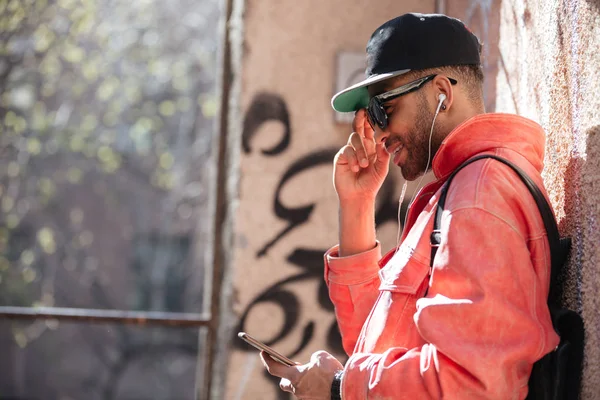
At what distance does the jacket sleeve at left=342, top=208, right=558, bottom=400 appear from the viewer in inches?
58.9

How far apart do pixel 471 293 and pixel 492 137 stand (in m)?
0.41

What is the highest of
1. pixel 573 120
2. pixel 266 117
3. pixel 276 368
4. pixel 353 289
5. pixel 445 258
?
pixel 266 117

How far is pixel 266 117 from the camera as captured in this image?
12.7 ft

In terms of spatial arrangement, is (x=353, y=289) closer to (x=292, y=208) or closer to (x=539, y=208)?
(x=539, y=208)

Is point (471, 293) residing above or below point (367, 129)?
below

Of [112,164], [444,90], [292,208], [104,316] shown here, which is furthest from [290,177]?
[112,164]

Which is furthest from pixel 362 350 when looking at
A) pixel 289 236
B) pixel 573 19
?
pixel 289 236

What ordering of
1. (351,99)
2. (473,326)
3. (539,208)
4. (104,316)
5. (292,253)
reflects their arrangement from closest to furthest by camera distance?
(473,326) → (539,208) → (351,99) → (292,253) → (104,316)

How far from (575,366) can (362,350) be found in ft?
1.47

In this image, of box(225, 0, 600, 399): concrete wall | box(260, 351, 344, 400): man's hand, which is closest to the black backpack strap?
box(260, 351, 344, 400): man's hand

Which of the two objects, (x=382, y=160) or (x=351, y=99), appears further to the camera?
(x=382, y=160)

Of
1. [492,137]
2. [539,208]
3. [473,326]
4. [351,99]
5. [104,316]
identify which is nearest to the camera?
[473,326]

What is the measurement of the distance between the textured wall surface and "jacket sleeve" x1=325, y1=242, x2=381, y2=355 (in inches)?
19.6

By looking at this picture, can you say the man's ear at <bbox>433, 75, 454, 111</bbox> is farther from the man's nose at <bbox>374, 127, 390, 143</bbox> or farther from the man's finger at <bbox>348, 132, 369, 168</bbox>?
the man's finger at <bbox>348, 132, 369, 168</bbox>
